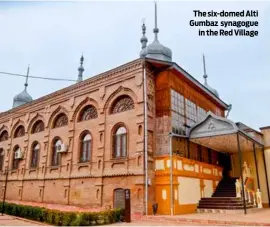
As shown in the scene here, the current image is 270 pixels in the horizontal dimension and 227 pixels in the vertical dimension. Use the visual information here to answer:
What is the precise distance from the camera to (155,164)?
15148 millimetres

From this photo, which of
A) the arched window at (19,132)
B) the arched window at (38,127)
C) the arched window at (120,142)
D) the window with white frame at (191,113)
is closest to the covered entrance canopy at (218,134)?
the window with white frame at (191,113)

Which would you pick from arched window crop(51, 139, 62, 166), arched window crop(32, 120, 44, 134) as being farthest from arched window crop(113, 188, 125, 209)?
arched window crop(32, 120, 44, 134)

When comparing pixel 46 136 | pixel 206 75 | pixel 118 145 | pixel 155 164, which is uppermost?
pixel 206 75

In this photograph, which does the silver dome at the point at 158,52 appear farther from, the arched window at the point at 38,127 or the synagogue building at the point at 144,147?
the arched window at the point at 38,127

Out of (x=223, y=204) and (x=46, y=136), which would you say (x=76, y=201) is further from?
(x=223, y=204)

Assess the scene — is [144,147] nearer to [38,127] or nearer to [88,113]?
[88,113]

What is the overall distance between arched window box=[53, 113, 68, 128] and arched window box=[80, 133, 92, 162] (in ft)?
9.06

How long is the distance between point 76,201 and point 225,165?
454 inches

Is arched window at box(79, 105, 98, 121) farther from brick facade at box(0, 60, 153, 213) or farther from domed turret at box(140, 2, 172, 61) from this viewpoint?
domed turret at box(140, 2, 172, 61)

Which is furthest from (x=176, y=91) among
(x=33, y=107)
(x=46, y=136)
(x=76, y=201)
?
(x=33, y=107)

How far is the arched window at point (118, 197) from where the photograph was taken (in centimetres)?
1504

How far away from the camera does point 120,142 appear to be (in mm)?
16375

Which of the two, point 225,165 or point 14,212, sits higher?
point 225,165

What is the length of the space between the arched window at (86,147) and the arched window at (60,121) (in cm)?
276
